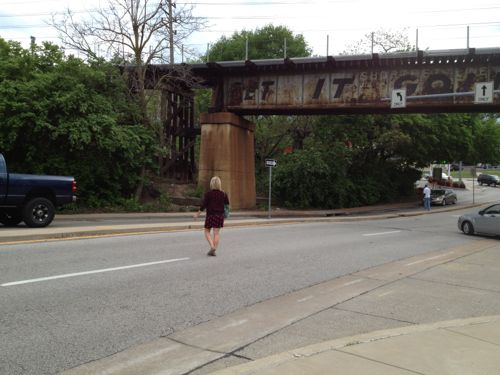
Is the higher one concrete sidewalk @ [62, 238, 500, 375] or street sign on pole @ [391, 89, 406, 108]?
street sign on pole @ [391, 89, 406, 108]

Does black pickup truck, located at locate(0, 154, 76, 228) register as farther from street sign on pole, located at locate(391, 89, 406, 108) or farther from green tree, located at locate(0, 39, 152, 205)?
street sign on pole, located at locate(391, 89, 406, 108)

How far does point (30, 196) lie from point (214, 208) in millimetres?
7151

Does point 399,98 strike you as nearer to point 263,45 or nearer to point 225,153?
point 225,153

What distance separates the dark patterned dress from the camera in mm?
10766

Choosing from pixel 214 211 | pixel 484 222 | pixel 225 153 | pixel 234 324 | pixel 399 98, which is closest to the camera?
pixel 234 324

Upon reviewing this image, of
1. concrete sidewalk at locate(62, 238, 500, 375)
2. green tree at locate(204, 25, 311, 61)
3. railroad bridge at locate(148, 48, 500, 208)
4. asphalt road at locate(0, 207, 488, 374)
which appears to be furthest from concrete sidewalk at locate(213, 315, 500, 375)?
green tree at locate(204, 25, 311, 61)

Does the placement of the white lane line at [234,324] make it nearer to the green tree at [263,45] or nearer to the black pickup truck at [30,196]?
the black pickup truck at [30,196]

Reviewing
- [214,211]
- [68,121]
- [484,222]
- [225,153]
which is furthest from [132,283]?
[225,153]

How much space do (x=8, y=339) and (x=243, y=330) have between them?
2.47m

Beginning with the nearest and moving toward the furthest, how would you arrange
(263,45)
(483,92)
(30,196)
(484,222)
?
(30,196)
(484,222)
(483,92)
(263,45)

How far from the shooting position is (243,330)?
5801 mm

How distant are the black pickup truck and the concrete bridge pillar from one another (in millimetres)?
13327

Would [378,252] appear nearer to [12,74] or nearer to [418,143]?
[12,74]

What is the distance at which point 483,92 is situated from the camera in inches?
910
